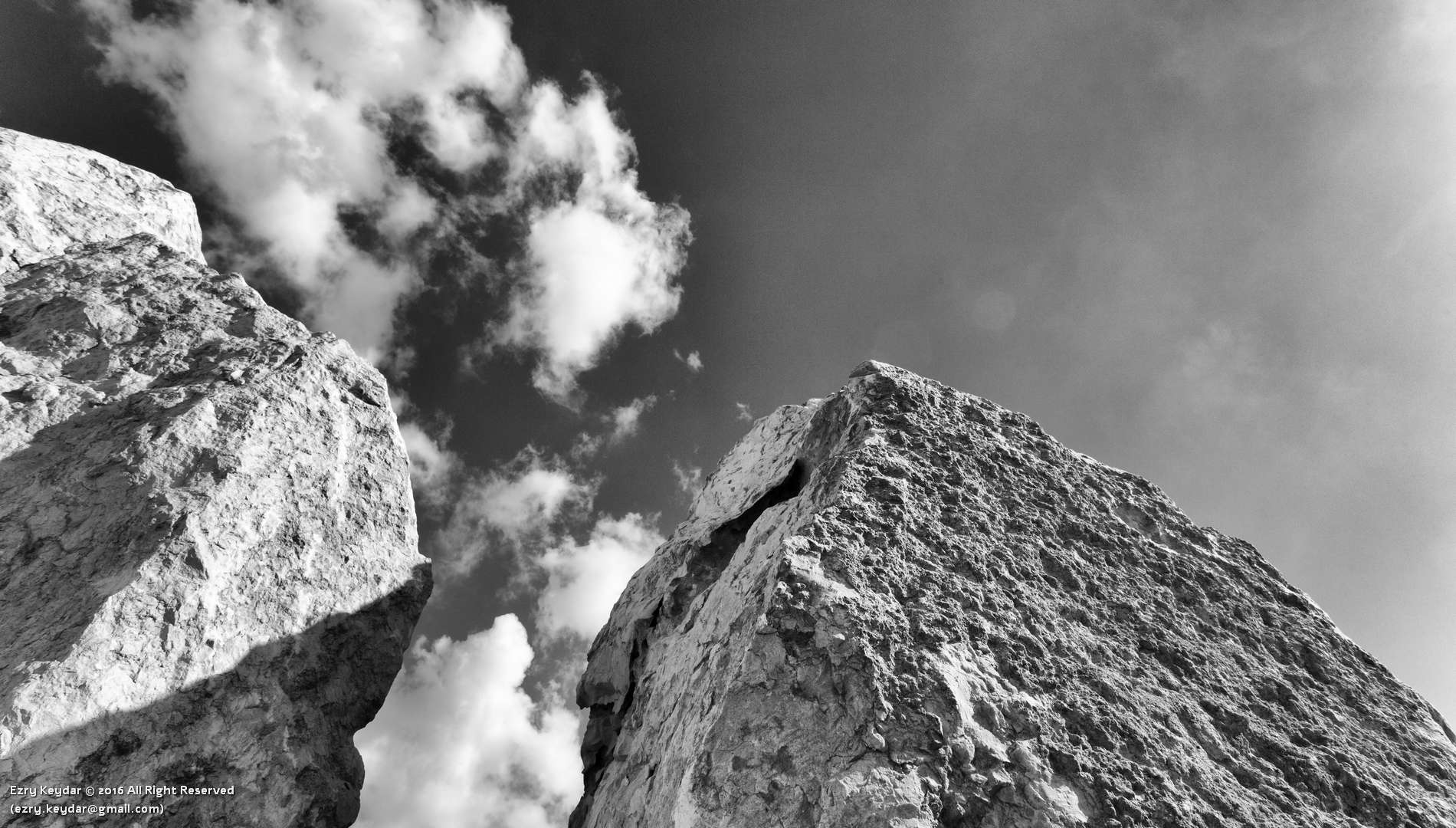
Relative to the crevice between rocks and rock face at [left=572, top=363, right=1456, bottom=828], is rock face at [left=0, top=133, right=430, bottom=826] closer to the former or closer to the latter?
the crevice between rocks

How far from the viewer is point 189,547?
264 inches

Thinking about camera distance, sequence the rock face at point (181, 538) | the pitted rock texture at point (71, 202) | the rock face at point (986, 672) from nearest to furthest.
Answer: the rock face at point (986, 672) → the rock face at point (181, 538) → the pitted rock texture at point (71, 202)

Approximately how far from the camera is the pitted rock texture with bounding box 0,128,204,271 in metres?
9.11

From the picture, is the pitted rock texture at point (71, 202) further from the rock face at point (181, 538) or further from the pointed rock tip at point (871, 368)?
the pointed rock tip at point (871, 368)

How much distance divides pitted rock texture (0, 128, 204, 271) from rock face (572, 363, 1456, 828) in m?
8.85

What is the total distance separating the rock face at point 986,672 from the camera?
468 centimetres

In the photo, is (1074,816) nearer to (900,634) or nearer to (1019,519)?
(900,634)

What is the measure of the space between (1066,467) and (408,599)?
7.17m

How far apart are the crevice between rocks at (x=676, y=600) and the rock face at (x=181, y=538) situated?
2250mm

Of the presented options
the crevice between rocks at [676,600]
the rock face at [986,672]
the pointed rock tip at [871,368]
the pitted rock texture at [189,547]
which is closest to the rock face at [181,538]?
the pitted rock texture at [189,547]

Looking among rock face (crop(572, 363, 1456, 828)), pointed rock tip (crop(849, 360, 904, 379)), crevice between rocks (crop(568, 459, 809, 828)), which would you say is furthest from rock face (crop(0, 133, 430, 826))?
pointed rock tip (crop(849, 360, 904, 379))

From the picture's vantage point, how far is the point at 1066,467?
25.0 ft

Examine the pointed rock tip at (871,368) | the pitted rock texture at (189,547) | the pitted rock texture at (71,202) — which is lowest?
the pitted rock texture at (189,547)

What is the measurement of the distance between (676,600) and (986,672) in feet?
12.8
